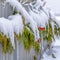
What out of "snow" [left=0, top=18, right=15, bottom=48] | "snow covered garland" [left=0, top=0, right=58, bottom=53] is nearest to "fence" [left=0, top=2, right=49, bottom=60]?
"snow covered garland" [left=0, top=0, right=58, bottom=53]

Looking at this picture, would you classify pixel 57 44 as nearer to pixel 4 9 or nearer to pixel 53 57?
pixel 53 57

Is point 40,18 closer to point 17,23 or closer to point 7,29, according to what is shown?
point 17,23

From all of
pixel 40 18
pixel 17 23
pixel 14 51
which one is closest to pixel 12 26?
pixel 17 23

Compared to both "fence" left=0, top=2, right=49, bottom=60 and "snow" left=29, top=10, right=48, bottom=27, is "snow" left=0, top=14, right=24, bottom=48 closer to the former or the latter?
"fence" left=0, top=2, right=49, bottom=60

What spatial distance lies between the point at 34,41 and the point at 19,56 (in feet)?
1.27

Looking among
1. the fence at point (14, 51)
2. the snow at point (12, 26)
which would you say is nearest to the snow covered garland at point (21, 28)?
the snow at point (12, 26)

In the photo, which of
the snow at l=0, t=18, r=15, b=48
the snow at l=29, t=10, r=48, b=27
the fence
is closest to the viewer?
the snow at l=0, t=18, r=15, b=48

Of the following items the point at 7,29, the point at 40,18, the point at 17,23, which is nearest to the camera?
Answer: the point at 7,29

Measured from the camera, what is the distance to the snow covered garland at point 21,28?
2826mm

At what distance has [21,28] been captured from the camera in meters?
3.07

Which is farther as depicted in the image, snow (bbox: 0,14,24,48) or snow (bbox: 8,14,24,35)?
snow (bbox: 8,14,24,35)

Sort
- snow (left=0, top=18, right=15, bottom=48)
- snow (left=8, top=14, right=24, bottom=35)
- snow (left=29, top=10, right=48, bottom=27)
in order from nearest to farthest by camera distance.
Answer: snow (left=0, top=18, right=15, bottom=48) < snow (left=8, top=14, right=24, bottom=35) < snow (left=29, top=10, right=48, bottom=27)

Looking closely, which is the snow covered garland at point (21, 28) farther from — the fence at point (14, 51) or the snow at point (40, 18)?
the fence at point (14, 51)

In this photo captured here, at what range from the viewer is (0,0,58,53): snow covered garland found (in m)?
2.83
